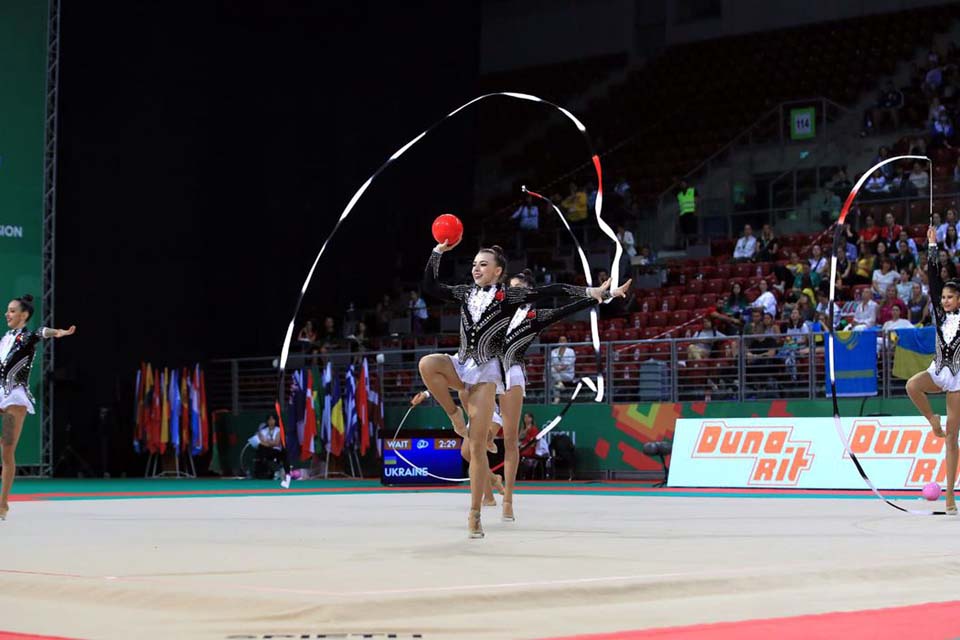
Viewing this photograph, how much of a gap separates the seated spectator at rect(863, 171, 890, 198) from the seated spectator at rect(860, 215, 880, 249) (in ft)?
3.68

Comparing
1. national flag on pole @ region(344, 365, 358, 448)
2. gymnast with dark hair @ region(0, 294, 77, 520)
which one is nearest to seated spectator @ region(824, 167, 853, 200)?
national flag on pole @ region(344, 365, 358, 448)

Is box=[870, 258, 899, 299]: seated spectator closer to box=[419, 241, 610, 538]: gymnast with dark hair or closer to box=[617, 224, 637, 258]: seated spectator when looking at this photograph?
box=[617, 224, 637, 258]: seated spectator

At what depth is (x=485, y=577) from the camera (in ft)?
18.7

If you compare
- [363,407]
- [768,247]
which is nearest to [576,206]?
[768,247]

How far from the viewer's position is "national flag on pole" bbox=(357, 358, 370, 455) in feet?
73.2

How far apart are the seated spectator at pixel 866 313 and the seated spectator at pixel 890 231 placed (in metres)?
2.01

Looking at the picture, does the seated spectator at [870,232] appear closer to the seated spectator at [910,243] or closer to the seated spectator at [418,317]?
the seated spectator at [910,243]

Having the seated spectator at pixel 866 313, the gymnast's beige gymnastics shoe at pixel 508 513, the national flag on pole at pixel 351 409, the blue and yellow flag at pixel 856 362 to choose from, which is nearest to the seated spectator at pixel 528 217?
the national flag on pole at pixel 351 409

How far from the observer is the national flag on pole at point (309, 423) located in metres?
22.8

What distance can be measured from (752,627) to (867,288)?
1532 cm

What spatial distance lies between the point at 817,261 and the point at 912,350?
4114mm

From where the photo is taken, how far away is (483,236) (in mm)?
29016

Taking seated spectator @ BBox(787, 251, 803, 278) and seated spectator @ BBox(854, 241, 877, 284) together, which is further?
seated spectator @ BBox(787, 251, 803, 278)

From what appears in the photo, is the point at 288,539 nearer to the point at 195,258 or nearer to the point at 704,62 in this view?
the point at 195,258
